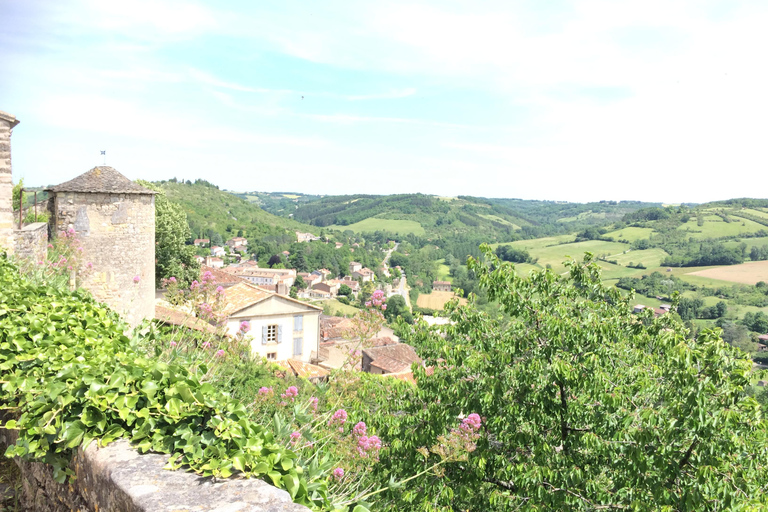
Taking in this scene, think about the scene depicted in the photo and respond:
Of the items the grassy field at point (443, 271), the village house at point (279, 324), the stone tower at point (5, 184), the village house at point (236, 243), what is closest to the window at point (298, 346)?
the village house at point (279, 324)

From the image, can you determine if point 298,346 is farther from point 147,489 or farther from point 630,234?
point 630,234

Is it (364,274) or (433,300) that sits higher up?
(364,274)

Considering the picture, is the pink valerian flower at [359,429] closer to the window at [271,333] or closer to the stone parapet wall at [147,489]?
the stone parapet wall at [147,489]

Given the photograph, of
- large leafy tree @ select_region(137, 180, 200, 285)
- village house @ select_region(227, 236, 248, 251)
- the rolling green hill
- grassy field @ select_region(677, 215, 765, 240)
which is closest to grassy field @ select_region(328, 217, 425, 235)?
the rolling green hill

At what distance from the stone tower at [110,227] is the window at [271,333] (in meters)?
15.8

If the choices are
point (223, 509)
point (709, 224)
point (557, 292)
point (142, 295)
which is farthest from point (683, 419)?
point (709, 224)

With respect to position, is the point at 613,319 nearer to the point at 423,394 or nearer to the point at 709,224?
the point at 423,394

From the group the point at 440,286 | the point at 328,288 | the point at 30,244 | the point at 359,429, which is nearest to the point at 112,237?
the point at 30,244

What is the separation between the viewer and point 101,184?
10383 mm

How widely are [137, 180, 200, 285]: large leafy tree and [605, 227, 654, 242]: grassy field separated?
130 m

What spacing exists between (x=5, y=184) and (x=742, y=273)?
10732 cm

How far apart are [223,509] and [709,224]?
15350cm

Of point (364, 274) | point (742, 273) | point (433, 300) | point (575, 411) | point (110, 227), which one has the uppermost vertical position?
point (110, 227)

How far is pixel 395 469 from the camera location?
660 centimetres
